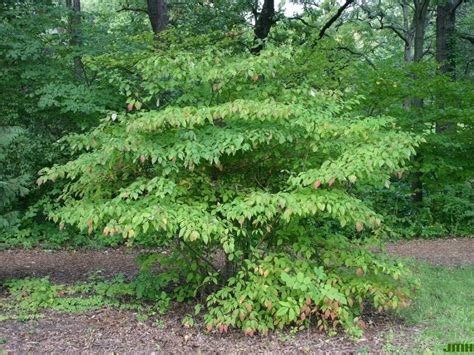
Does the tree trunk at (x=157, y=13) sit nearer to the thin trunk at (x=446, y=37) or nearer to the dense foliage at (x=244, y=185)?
the dense foliage at (x=244, y=185)

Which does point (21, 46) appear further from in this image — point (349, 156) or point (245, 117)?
point (349, 156)

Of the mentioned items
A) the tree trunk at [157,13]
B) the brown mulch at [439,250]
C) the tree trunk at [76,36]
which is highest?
the tree trunk at [157,13]

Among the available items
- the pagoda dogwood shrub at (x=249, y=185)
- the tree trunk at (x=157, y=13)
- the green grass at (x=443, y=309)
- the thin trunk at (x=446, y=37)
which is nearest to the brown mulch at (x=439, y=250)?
the green grass at (x=443, y=309)

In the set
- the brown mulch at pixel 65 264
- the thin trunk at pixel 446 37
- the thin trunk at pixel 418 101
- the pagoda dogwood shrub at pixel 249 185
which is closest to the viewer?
the pagoda dogwood shrub at pixel 249 185

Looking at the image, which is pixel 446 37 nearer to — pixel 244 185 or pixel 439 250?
pixel 439 250

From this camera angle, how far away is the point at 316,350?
14.1 feet

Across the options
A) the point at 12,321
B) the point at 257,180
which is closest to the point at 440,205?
the point at 257,180

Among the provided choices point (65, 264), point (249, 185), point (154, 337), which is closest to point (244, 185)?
point (249, 185)

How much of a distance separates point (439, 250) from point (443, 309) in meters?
4.31

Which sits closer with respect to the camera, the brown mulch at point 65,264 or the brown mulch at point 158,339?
the brown mulch at point 158,339

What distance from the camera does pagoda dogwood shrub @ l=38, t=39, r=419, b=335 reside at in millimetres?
4277

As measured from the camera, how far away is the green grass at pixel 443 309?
14.4ft

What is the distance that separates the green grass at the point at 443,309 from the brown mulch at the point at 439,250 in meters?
0.94

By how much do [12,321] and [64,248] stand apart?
457cm
